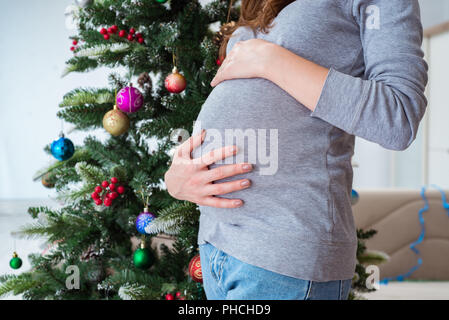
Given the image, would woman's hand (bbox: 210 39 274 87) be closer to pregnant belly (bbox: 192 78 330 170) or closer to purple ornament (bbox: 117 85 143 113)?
pregnant belly (bbox: 192 78 330 170)

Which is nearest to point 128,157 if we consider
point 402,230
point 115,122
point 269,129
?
point 115,122

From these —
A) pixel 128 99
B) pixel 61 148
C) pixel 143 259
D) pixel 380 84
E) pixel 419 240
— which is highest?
pixel 380 84

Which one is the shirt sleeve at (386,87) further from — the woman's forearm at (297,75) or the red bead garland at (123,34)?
the red bead garland at (123,34)

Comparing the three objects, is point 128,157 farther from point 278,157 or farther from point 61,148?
point 278,157

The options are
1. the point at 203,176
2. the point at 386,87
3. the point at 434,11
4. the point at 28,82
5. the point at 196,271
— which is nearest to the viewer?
the point at 386,87

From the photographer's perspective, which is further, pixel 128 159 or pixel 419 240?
pixel 419 240

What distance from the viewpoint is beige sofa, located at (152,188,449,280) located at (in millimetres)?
1881

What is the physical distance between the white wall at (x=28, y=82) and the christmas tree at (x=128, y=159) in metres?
2.19

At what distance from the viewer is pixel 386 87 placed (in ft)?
1.58

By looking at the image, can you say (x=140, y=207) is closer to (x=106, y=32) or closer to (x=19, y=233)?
(x=19, y=233)

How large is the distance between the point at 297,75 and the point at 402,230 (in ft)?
5.36

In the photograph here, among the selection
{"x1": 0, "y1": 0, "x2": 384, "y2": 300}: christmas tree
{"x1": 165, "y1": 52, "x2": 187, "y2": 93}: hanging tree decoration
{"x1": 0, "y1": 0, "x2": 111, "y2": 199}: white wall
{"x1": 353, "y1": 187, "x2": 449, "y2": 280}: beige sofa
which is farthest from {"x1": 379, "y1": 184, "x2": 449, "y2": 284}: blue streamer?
{"x1": 0, "y1": 0, "x2": 111, "y2": 199}: white wall

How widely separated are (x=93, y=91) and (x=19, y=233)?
38 centimetres
